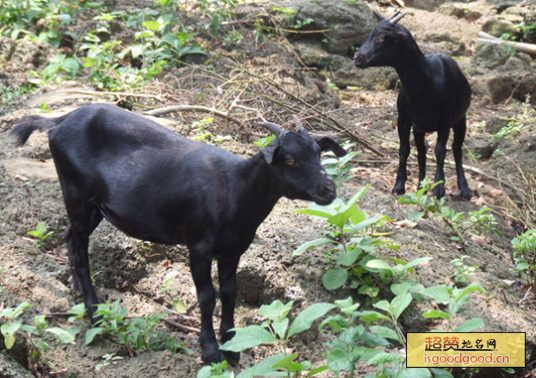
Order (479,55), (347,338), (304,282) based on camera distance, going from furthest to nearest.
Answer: (479,55) → (304,282) → (347,338)

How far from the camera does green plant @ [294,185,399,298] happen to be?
4.41 m

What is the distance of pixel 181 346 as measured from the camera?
13.9 ft

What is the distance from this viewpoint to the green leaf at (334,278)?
14.4 ft

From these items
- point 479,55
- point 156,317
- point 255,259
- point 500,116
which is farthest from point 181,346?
point 479,55

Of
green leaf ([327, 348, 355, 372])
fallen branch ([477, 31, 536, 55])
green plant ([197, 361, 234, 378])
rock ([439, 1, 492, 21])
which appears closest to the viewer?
green leaf ([327, 348, 355, 372])

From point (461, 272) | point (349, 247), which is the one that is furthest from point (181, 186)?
point (461, 272)

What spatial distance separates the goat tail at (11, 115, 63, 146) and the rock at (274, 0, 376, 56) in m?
7.49

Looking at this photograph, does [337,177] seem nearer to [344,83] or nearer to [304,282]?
[304,282]

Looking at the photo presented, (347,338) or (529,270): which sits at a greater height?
(347,338)

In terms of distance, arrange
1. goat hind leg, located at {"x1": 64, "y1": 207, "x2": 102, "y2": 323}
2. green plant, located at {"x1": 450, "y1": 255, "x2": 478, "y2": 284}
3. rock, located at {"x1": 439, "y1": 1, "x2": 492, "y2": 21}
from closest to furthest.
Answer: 1. goat hind leg, located at {"x1": 64, "y1": 207, "x2": 102, "y2": 323}
2. green plant, located at {"x1": 450, "y1": 255, "x2": 478, "y2": 284}
3. rock, located at {"x1": 439, "y1": 1, "x2": 492, "y2": 21}

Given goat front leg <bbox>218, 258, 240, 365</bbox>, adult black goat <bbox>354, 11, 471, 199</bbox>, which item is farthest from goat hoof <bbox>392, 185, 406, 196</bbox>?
goat front leg <bbox>218, 258, 240, 365</bbox>

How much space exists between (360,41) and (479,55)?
246cm

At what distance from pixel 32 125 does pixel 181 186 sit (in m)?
1.51

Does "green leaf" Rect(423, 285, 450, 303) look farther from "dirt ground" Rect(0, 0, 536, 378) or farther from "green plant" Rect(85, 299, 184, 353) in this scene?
"green plant" Rect(85, 299, 184, 353)
